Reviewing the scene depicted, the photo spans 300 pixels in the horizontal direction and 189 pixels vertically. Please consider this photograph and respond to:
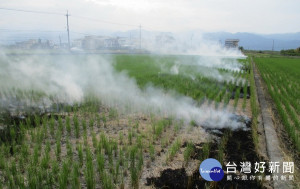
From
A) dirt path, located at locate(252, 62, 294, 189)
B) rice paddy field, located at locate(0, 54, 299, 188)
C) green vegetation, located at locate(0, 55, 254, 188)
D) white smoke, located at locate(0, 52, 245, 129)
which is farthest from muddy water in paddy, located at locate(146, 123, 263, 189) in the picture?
white smoke, located at locate(0, 52, 245, 129)

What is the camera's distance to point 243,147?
493cm

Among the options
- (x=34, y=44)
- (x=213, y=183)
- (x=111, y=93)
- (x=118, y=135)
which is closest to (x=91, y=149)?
(x=118, y=135)

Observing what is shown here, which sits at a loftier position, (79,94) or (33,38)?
(33,38)

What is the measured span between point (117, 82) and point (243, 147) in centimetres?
845

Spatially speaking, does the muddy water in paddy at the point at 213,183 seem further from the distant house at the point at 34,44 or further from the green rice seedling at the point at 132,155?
the distant house at the point at 34,44

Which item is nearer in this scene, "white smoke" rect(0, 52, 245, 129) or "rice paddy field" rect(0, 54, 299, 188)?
"rice paddy field" rect(0, 54, 299, 188)

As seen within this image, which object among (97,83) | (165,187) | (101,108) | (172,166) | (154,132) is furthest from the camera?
(97,83)

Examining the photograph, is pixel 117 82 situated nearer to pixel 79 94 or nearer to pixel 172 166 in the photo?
pixel 79 94

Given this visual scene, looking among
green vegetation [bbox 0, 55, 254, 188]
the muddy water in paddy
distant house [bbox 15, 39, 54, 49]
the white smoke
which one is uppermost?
distant house [bbox 15, 39, 54, 49]

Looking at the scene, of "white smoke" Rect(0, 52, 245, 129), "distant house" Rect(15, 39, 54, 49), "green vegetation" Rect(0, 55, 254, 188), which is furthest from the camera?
"distant house" Rect(15, 39, 54, 49)

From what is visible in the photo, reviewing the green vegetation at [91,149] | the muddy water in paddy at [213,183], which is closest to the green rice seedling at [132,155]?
the green vegetation at [91,149]

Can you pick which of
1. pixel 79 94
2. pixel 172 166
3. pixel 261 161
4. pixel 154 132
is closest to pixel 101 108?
pixel 79 94

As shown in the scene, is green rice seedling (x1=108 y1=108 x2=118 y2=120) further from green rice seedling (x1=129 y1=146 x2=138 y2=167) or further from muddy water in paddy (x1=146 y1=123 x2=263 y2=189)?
muddy water in paddy (x1=146 y1=123 x2=263 y2=189)

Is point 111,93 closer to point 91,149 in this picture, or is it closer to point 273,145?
point 91,149
